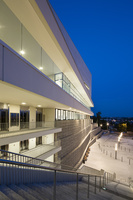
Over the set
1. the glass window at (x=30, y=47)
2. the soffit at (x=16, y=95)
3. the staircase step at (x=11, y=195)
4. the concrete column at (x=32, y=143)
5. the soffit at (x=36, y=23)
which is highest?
the glass window at (x=30, y=47)

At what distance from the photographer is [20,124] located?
45.8ft

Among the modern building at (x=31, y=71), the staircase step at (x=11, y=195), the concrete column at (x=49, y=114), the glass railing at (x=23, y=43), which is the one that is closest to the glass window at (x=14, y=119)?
the modern building at (x=31, y=71)

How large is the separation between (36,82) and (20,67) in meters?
1.45

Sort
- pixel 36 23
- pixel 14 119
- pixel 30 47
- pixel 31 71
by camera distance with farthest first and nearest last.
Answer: pixel 14 119
pixel 30 47
pixel 36 23
pixel 31 71

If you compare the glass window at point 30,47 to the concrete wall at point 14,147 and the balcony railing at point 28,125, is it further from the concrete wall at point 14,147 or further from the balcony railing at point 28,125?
the concrete wall at point 14,147

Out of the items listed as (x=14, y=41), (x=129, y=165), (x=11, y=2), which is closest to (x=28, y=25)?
(x=11, y=2)

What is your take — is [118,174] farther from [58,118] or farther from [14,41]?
[14,41]

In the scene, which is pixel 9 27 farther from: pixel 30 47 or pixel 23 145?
pixel 23 145

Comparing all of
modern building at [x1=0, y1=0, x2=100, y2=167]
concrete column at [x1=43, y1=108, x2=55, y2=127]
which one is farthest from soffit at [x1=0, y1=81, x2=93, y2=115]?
concrete column at [x1=43, y1=108, x2=55, y2=127]

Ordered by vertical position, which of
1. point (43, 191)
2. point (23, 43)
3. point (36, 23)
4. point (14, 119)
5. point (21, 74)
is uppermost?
point (23, 43)

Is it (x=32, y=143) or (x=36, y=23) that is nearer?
(x=36, y=23)

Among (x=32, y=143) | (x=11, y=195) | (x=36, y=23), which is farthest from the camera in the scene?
(x=32, y=143)

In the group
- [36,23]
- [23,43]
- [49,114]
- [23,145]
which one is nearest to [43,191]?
[36,23]

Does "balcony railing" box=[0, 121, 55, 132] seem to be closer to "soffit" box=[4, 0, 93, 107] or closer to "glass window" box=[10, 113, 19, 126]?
"glass window" box=[10, 113, 19, 126]
